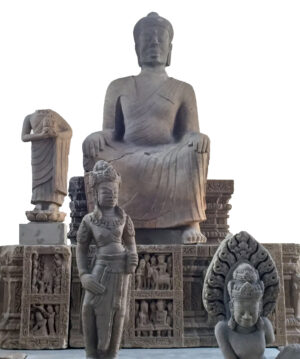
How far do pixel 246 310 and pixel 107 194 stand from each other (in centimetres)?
163

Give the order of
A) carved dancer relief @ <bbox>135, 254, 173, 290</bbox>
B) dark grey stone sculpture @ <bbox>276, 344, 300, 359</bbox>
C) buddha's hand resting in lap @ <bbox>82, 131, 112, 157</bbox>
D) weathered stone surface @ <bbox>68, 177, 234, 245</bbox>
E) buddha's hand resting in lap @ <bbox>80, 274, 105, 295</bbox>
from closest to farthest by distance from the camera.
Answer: dark grey stone sculpture @ <bbox>276, 344, 300, 359</bbox>
buddha's hand resting in lap @ <bbox>80, 274, 105, 295</bbox>
carved dancer relief @ <bbox>135, 254, 173, 290</bbox>
buddha's hand resting in lap @ <bbox>82, 131, 112, 157</bbox>
weathered stone surface @ <bbox>68, 177, 234, 245</bbox>

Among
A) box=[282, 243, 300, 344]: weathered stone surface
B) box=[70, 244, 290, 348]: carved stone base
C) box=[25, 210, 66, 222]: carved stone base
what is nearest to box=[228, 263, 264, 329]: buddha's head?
box=[70, 244, 290, 348]: carved stone base

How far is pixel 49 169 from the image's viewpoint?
724 cm

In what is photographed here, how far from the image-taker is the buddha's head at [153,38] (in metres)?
8.31

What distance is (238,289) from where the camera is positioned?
401cm

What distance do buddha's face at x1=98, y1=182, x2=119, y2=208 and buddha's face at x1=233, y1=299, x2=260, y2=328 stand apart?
1.51m

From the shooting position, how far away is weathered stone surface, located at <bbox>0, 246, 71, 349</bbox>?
6172 mm

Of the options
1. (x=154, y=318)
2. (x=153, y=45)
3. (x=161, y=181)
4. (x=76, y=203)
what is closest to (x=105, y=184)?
(x=154, y=318)

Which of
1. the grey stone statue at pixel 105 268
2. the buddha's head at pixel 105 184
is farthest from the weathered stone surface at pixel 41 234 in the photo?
the buddha's head at pixel 105 184

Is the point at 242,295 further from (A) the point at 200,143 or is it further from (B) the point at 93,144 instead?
(B) the point at 93,144

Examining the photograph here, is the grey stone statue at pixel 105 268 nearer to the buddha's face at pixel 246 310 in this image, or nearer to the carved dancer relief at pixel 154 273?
the buddha's face at pixel 246 310

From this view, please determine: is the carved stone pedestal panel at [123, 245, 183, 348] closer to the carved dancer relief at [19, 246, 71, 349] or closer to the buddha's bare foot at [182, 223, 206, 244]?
the buddha's bare foot at [182, 223, 206, 244]

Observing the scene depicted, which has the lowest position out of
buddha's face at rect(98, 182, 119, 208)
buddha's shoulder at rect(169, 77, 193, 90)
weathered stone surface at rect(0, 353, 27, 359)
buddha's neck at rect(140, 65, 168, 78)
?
weathered stone surface at rect(0, 353, 27, 359)

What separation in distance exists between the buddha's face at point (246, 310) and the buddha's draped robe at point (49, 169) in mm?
3656
